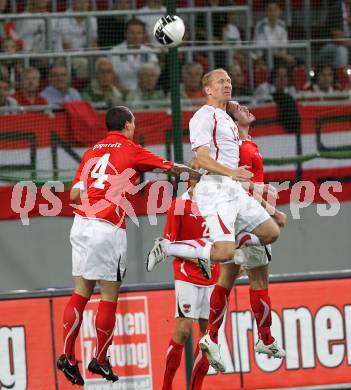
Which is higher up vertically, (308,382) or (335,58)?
(335,58)

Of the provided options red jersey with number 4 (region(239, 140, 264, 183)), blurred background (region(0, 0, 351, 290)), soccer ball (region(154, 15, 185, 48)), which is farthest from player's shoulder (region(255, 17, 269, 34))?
red jersey with number 4 (region(239, 140, 264, 183))

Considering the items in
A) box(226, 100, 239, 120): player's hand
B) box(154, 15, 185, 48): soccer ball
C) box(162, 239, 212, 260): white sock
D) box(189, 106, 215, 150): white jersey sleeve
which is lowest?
box(162, 239, 212, 260): white sock

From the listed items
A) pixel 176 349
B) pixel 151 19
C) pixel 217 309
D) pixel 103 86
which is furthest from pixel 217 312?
pixel 151 19

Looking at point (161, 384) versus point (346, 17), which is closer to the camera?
point (161, 384)

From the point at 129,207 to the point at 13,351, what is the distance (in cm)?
189

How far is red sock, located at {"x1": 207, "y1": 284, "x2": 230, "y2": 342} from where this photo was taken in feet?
27.9

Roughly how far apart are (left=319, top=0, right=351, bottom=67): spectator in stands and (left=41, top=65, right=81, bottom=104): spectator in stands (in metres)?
2.81

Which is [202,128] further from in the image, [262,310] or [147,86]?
[147,86]

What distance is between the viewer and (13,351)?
29.6 ft

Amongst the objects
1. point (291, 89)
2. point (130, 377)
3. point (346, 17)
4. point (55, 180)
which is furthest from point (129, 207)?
point (346, 17)

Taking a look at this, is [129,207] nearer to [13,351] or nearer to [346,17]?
[13,351]

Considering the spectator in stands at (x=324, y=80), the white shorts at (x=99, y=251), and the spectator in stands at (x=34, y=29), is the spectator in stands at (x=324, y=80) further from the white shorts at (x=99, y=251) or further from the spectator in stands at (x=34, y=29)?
the white shorts at (x=99, y=251)

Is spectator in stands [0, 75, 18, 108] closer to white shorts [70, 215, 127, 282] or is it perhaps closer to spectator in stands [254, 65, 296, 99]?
spectator in stands [254, 65, 296, 99]

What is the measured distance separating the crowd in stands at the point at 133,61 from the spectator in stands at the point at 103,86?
0.03 ft
